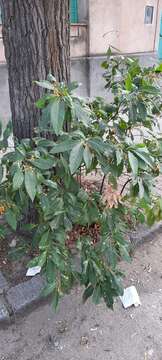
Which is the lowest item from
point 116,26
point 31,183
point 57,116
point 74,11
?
point 31,183

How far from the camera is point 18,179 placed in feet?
3.96

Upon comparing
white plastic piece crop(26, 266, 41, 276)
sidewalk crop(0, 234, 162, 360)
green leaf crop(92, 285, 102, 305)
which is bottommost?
sidewalk crop(0, 234, 162, 360)

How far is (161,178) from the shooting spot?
11.8ft

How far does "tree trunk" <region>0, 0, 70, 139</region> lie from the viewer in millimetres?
1721

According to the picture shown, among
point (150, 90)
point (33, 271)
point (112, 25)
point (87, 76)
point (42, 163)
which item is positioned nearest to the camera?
point (42, 163)

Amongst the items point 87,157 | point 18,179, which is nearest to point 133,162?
point 87,157

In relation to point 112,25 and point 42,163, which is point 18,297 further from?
point 112,25

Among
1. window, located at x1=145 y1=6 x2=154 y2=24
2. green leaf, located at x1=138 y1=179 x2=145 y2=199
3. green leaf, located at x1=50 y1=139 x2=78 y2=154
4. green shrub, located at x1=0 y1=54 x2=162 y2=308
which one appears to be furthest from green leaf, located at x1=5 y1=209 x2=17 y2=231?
window, located at x1=145 y1=6 x2=154 y2=24

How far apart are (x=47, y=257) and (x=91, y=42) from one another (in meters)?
5.28

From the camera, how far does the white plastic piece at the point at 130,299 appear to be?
207 centimetres

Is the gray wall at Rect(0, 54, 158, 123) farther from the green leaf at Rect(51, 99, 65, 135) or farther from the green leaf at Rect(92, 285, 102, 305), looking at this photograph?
the green leaf at Rect(51, 99, 65, 135)

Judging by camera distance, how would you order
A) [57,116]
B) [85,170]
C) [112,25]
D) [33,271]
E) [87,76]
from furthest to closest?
[87,76]
[112,25]
[33,271]
[85,170]
[57,116]

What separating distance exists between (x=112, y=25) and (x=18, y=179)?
5857 millimetres

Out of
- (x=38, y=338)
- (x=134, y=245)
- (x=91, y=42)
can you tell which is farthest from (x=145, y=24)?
(x=38, y=338)
